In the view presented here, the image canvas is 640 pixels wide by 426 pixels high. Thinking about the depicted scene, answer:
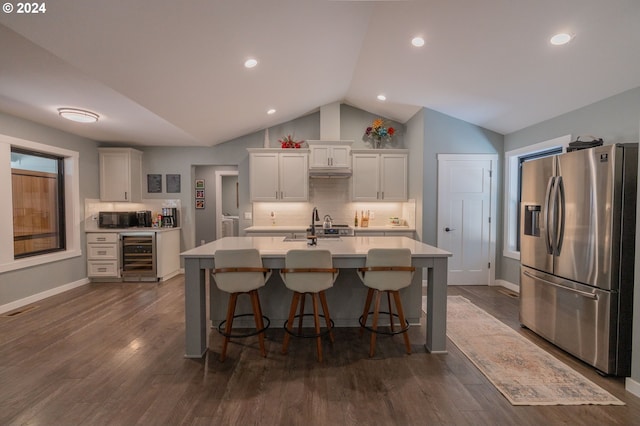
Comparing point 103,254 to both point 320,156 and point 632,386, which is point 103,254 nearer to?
point 320,156

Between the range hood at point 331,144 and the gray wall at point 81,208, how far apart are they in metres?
3.77

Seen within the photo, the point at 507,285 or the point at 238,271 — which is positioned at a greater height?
the point at 238,271

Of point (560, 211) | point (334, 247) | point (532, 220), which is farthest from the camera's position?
point (532, 220)

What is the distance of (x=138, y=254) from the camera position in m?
5.18

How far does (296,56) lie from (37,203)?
4.29m

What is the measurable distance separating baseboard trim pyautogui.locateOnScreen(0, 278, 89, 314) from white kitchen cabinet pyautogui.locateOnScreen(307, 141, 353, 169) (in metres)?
4.23

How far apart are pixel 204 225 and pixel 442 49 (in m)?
5.95

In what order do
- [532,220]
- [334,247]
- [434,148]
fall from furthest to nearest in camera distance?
[434,148] < [532,220] < [334,247]

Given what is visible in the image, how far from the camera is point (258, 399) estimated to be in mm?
Answer: 2074

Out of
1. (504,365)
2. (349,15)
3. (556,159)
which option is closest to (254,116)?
(349,15)

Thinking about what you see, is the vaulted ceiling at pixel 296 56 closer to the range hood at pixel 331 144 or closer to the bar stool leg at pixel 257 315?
the range hood at pixel 331 144

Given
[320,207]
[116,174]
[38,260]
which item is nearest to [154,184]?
[116,174]

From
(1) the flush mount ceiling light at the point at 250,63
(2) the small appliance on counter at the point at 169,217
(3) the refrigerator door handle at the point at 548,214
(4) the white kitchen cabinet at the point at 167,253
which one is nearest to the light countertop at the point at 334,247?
(3) the refrigerator door handle at the point at 548,214

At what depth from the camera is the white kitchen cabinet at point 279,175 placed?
5.41m
